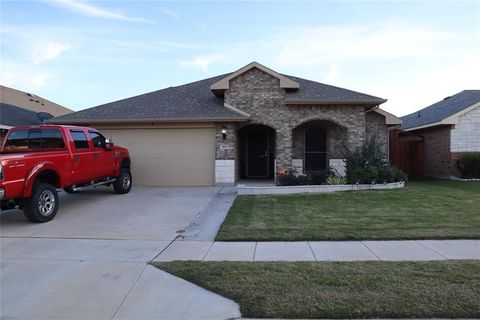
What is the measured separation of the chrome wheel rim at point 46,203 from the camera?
8.97 meters

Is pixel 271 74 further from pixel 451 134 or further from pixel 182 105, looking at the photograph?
pixel 451 134

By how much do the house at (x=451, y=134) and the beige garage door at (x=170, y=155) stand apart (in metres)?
11.2

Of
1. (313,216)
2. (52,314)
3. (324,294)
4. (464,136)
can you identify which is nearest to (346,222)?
(313,216)

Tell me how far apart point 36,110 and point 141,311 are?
2242 centimetres

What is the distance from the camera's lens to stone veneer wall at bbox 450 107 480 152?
715 inches

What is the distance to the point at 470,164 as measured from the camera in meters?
17.6

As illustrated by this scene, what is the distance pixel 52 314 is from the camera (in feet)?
14.4

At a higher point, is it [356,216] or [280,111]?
[280,111]

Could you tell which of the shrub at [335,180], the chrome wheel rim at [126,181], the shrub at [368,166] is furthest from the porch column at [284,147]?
the chrome wheel rim at [126,181]

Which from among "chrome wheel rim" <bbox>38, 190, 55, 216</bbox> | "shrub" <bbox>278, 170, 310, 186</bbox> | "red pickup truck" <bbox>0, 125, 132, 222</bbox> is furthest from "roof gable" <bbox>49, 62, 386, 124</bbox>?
"chrome wheel rim" <bbox>38, 190, 55, 216</bbox>

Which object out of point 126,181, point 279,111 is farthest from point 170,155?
point 279,111

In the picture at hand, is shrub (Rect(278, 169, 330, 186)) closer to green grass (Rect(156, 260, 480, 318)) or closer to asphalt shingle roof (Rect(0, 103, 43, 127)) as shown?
green grass (Rect(156, 260, 480, 318))

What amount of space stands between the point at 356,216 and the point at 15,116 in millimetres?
18145

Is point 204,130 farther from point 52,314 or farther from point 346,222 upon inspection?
point 52,314
